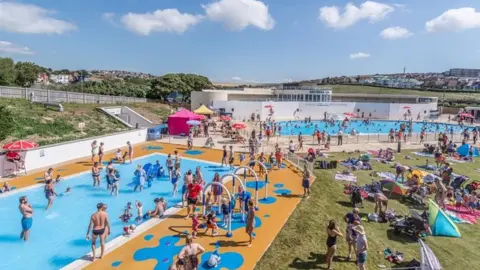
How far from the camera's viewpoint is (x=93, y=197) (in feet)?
44.9

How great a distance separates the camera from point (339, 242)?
9.81 m

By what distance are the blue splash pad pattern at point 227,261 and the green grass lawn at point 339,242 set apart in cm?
58

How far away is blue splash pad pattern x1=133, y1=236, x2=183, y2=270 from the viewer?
8.31 metres

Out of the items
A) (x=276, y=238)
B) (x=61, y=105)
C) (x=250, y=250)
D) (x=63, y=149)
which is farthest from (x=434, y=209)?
(x=61, y=105)

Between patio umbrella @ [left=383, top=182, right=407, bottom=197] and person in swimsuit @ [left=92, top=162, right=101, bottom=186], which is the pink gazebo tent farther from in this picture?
patio umbrella @ [left=383, top=182, right=407, bottom=197]

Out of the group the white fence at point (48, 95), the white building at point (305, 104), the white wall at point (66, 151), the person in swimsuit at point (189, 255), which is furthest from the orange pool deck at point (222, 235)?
the white building at point (305, 104)

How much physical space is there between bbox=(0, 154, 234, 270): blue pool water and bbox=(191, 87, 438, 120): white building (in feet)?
95.8

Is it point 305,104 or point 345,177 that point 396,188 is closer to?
point 345,177

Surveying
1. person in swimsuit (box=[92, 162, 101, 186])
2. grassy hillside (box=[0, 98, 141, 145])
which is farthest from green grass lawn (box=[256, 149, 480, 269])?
grassy hillside (box=[0, 98, 141, 145])

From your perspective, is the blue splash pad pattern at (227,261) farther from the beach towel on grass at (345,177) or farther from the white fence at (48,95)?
the white fence at (48,95)

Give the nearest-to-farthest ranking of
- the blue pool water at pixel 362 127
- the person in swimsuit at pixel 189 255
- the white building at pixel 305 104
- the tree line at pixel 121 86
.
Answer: the person in swimsuit at pixel 189 255 → the blue pool water at pixel 362 127 → the white building at pixel 305 104 → the tree line at pixel 121 86

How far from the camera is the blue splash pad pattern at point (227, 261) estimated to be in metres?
8.24

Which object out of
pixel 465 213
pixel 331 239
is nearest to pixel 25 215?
pixel 331 239

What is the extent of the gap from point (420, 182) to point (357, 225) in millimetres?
8108
